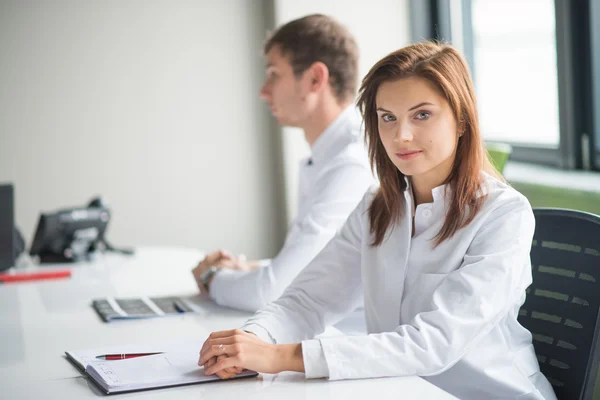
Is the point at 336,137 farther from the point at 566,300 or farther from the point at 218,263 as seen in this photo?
the point at 566,300

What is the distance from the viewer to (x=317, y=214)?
2102 mm

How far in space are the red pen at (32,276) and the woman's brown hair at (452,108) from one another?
1348 mm

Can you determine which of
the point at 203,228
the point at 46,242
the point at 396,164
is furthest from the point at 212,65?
the point at 396,164

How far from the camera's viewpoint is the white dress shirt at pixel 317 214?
200 centimetres

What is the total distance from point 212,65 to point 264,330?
3.12 metres

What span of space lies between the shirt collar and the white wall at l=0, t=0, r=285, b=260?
86.8 inches

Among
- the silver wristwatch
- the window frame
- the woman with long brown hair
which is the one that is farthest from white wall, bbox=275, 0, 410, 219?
the woman with long brown hair

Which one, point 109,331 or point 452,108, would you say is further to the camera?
point 109,331

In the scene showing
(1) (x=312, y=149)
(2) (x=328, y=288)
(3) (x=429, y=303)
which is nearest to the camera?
(3) (x=429, y=303)

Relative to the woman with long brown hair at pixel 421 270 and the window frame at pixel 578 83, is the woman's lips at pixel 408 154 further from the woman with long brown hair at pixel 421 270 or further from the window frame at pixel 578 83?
the window frame at pixel 578 83

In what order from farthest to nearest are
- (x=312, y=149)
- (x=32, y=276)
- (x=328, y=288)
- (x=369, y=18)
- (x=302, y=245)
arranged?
1. (x=369, y=18)
2. (x=32, y=276)
3. (x=312, y=149)
4. (x=302, y=245)
5. (x=328, y=288)

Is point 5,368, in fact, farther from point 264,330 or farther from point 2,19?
point 2,19

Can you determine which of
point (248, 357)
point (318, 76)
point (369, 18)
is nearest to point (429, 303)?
point (248, 357)

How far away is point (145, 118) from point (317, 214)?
8.13ft
